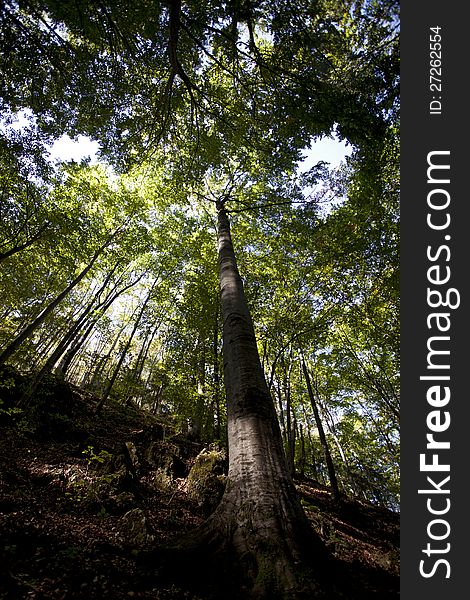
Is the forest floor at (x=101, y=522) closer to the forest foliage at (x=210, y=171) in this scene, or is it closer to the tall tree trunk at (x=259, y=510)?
the tall tree trunk at (x=259, y=510)

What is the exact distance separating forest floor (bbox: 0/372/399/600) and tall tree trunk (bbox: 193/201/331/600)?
0.77 feet

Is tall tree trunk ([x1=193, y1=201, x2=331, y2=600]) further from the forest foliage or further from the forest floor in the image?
the forest foliage

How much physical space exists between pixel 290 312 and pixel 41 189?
31.1 ft

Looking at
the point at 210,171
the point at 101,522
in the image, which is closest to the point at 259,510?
the point at 101,522

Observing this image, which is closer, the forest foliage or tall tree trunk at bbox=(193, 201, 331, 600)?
tall tree trunk at bbox=(193, 201, 331, 600)

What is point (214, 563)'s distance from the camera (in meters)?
1.83

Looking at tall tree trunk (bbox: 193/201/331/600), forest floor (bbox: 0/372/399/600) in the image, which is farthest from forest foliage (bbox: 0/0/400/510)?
tall tree trunk (bbox: 193/201/331/600)

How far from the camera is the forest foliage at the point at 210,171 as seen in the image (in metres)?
4.35

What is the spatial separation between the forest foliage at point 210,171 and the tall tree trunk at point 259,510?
4.46 m

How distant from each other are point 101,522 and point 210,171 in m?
8.32

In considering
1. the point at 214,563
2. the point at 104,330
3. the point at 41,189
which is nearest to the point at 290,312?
the point at 214,563

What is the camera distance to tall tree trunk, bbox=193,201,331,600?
1592 millimetres

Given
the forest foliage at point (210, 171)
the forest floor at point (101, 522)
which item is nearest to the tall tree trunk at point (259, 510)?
the forest floor at point (101, 522)

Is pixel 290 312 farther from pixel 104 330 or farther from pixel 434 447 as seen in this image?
pixel 104 330
